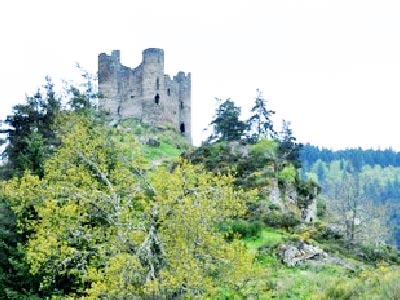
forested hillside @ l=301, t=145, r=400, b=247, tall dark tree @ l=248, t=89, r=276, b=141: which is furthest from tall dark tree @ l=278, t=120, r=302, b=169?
forested hillside @ l=301, t=145, r=400, b=247

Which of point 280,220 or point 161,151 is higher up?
point 161,151

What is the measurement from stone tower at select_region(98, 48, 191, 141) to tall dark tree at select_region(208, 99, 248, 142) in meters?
6.50

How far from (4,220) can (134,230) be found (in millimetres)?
5683

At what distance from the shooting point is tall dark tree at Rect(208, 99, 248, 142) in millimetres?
53844

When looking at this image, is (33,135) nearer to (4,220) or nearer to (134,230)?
(4,220)

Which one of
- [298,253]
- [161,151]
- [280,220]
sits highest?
[161,151]

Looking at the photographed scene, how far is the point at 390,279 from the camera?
539 inches

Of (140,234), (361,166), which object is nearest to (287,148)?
(140,234)

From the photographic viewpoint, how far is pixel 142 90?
→ 6072 centimetres

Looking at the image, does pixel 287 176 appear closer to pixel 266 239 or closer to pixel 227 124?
pixel 266 239

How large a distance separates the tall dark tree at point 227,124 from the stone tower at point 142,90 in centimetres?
650

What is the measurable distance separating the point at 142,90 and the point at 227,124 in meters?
10.6

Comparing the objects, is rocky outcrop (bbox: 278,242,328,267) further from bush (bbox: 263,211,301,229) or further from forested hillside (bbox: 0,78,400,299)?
bush (bbox: 263,211,301,229)

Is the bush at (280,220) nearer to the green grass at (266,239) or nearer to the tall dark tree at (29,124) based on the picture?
the green grass at (266,239)
